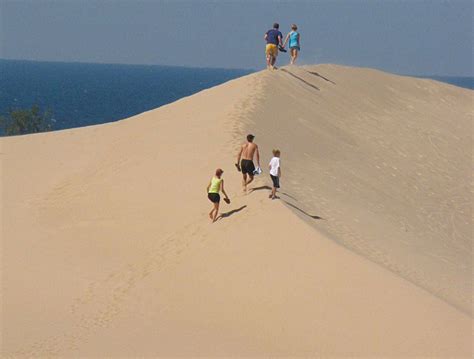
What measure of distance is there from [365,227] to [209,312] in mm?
5813

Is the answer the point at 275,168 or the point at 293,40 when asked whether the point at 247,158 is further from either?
the point at 293,40

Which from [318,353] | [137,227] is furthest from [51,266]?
[318,353]

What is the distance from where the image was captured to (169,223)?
16.5 metres

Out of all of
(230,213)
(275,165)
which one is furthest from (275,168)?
(230,213)

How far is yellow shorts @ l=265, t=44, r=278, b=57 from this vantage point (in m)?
24.6

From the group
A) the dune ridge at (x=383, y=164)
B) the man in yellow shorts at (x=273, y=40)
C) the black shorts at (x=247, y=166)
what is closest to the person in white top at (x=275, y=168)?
the black shorts at (x=247, y=166)

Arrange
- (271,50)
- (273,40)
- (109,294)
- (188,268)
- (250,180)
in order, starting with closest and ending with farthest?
(109,294), (188,268), (250,180), (273,40), (271,50)

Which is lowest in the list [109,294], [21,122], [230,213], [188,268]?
[21,122]

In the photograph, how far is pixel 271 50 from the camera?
25031 mm

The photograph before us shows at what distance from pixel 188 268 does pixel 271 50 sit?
1234 centimetres

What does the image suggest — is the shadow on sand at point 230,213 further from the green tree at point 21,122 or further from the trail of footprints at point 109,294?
the green tree at point 21,122

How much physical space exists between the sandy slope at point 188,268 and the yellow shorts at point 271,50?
2.94 m

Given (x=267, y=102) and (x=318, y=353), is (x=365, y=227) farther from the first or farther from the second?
(x=267, y=102)

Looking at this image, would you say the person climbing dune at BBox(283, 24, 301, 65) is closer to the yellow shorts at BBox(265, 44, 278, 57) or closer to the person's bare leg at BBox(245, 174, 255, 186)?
the yellow shorts at BBox(265, 44, 278, 57)
